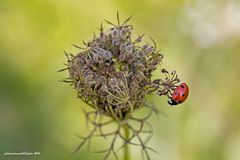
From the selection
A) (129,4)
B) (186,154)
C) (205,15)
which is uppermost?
(129,4)

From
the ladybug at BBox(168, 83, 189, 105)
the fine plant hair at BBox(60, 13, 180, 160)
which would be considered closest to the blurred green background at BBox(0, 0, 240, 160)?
the ladybug at BBox(168, 83, 189, 105)

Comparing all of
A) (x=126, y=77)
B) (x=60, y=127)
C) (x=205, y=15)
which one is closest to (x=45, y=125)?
(x=60, y=127)

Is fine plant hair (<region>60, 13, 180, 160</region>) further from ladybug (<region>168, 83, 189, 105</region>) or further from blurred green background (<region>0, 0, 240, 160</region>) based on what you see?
blurred green background (<region>0, 0, 240, 160</region>)

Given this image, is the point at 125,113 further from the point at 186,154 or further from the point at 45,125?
the point at 45,125

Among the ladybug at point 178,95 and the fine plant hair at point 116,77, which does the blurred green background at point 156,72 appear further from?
the fine plant hair at point 116,77

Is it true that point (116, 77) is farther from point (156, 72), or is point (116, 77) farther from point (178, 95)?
point (156, 72)

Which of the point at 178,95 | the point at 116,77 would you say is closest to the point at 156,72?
the point at 178,95

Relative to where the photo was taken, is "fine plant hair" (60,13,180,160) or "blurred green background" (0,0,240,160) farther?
"blurred green background" (0,0,240,160)

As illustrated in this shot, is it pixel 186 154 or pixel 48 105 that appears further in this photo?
pixel 48 105
